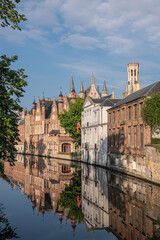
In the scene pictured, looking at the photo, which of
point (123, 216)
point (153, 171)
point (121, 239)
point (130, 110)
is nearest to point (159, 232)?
point (121, 239)

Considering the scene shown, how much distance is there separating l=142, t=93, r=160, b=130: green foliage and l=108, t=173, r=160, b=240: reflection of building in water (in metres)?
9.88

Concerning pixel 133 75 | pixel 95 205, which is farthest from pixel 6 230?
pixel 133 75

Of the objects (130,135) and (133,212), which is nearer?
(133,212)

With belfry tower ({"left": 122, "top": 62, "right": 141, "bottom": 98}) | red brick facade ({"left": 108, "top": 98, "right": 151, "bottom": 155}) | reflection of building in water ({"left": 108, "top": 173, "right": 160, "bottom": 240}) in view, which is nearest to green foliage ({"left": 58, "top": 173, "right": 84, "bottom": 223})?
reflection of building in water ({"left": 108, "top": 173, "right": 160, "bottom": 240})

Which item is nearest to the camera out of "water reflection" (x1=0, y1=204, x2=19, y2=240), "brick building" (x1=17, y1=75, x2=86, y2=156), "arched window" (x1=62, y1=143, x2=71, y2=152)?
"water reflection" (x1=0, y1=204, x2=19, y2=240)

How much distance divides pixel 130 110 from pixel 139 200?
20372 mm

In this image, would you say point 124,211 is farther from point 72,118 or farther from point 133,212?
point 72,118

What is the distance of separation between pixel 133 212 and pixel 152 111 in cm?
1659

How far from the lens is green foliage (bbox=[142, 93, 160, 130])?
2969cm

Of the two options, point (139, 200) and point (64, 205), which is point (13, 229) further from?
point (139, 200)

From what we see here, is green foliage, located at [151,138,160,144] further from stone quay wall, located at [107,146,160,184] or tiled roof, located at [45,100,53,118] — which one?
tiled roof, located at [45,100,53,118]

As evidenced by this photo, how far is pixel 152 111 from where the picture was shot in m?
30.0

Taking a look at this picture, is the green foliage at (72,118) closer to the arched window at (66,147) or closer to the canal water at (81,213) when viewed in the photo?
the arched window at (66,147)

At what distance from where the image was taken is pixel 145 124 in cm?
3150
